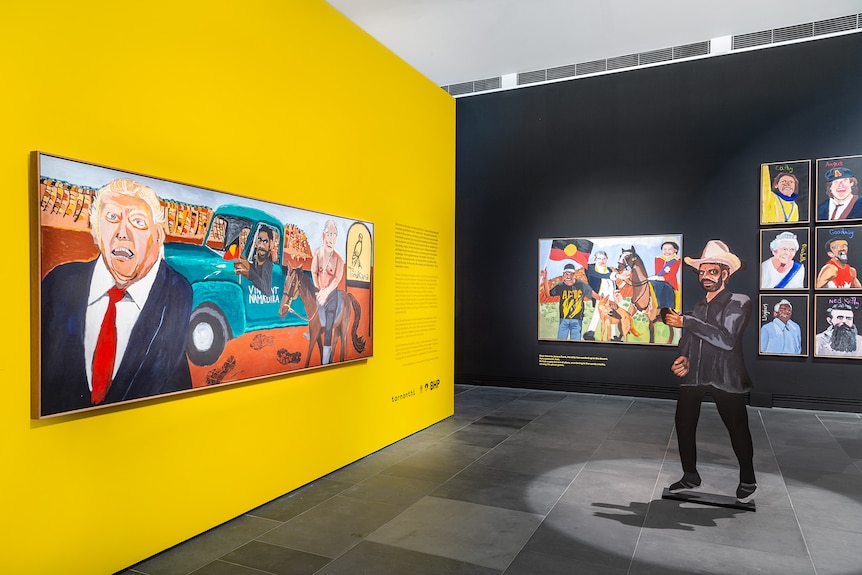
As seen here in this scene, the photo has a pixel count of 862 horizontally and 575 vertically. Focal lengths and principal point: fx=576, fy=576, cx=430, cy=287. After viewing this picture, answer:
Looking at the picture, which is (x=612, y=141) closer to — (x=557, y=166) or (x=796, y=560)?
(x=557, y=166)

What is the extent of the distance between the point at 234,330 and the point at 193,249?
2.17ft

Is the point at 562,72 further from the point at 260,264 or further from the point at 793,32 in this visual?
the point at 260,264

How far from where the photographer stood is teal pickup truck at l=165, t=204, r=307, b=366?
373 cm

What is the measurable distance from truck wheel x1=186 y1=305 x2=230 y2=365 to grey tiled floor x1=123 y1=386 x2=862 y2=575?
1188mm

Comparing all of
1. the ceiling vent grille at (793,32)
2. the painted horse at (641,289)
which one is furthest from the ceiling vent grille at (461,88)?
the ceiling vent grille at (793,32)

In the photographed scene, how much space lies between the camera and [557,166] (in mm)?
9656

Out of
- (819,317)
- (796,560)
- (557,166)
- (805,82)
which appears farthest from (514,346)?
(796,560)

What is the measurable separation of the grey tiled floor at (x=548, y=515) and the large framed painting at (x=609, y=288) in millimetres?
2516

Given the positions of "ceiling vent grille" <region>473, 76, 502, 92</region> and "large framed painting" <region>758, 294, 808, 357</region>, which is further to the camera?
"ceiling vent grille" <region>473, 76, 502, 92</region>

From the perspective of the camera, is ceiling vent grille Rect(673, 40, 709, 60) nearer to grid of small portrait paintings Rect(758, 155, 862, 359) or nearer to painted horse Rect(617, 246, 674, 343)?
grid of small portrait paintings Rect(758, 155, 862, 359)

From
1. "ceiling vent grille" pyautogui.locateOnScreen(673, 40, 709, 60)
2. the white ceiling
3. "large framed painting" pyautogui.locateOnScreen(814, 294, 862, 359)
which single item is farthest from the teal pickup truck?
"large framed painting" pyautogui.locateOnScreen(814, 294, 862, 359)

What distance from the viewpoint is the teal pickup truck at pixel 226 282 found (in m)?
3.73

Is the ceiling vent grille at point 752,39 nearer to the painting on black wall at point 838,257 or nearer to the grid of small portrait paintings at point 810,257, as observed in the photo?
the grid of small portrait paintings at point 810,257

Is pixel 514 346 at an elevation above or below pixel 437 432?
above
